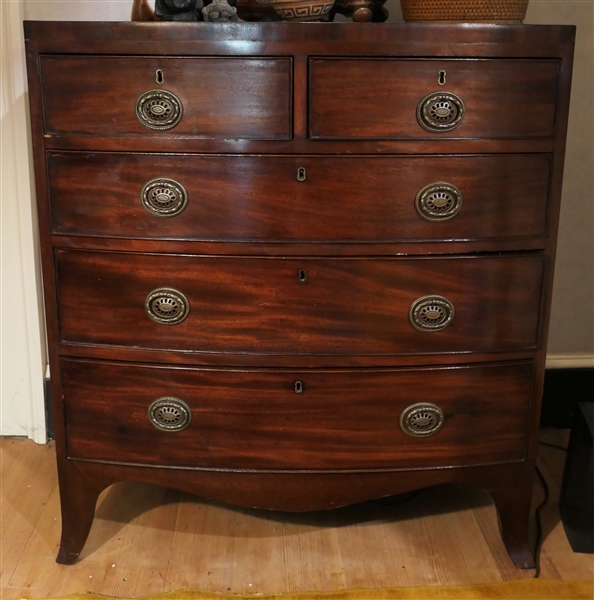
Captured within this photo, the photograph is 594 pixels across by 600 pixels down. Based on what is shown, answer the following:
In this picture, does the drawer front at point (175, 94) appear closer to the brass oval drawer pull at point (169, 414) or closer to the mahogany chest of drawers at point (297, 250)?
the mahogany chest of drawers at point (297, 250)

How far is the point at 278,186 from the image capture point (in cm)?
132

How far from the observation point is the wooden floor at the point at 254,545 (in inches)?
60.9

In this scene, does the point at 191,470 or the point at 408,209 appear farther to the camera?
the point at 191,470

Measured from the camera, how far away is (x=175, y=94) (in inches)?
50.3

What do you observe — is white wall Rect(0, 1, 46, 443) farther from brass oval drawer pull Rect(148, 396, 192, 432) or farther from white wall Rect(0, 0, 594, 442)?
brass oval drawer pull Rect(148, 396, 192, 432)

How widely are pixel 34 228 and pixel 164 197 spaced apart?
2.51 feet

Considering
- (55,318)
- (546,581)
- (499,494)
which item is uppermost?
(55,318)

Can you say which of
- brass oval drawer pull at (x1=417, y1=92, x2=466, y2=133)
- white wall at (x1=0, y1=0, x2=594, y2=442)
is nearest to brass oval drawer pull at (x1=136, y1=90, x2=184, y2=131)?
brass oval drawer pull at (x1=417, y1=92, x2=466, y2=133)

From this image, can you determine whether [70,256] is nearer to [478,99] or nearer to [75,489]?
[75,489]

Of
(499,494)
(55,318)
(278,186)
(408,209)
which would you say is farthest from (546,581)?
(55,318)

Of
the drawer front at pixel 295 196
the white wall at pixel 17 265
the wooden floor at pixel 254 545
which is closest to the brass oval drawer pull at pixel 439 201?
the drawer front at pixel 295 196

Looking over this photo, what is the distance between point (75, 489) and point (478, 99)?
1.16 meters

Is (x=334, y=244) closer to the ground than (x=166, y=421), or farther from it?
farther from it

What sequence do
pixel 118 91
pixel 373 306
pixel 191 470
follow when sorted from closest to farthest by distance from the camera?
pixel 118 91, pixel 373 306, pixel 191 470
